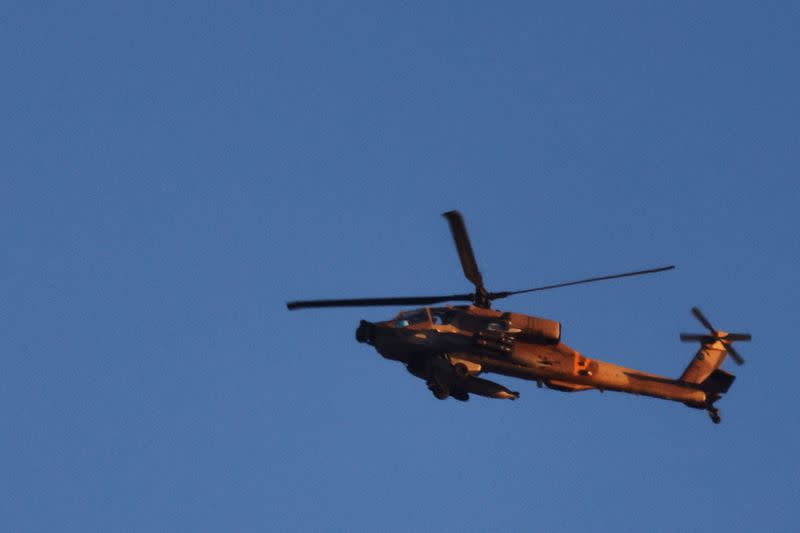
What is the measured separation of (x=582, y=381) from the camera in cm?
4709

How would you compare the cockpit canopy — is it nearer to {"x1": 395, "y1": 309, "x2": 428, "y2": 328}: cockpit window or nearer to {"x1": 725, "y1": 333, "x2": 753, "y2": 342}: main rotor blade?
{"x1": 395, "y1": 309, "x2": 428, "y2": 328}: cockpit window

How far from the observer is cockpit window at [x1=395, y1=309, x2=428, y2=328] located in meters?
46.0

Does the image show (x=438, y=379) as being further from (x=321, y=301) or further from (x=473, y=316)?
(x=321, y=301)

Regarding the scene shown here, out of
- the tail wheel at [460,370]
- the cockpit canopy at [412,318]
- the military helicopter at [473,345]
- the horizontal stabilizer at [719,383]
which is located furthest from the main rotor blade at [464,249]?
the horizontal stabilizer at [719,383]

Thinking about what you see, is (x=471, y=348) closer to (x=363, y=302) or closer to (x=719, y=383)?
(x=363, y=302)

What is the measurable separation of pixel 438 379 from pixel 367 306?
158 inches

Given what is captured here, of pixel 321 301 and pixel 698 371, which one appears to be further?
pixel 698 371

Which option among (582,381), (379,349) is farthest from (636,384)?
(379,349)

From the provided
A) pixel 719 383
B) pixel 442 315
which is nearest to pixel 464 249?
pixel 442 315

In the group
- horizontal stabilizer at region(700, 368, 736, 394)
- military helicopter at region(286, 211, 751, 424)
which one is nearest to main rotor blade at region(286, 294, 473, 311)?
military helicopter at region(286, 211, 751, 424)

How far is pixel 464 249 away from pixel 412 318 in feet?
11.9

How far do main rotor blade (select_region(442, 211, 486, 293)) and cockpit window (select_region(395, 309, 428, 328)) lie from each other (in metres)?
2.12

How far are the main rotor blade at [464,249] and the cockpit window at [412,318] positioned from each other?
83.5 inches

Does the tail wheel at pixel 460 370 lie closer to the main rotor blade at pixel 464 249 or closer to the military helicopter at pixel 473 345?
the military helicopter at pixel 473 345
